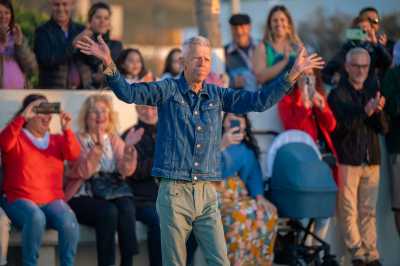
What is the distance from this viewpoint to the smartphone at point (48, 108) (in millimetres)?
8422

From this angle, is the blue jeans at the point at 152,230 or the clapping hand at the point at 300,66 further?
the blue jeans at the point at 152,230

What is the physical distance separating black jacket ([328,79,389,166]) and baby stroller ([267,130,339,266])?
0.44 meters

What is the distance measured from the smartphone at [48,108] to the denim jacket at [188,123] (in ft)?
5.66

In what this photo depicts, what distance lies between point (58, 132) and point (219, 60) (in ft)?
7.19

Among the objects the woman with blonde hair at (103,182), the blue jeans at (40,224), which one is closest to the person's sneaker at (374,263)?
the woman with blonde hair at (103,182)

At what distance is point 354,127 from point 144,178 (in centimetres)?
220

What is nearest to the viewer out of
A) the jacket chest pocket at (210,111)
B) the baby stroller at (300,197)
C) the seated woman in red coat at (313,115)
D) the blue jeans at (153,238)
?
the jacket chest pocket at (210,111)

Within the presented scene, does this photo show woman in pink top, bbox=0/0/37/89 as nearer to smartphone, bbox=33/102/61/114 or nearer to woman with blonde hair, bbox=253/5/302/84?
smartphone, bbox=33/102/61/114

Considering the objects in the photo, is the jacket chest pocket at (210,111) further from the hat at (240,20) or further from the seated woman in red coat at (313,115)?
the hat at (240,20)

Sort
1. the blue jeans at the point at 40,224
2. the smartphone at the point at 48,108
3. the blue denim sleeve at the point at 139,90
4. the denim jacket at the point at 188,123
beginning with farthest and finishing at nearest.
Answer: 1. the smartphone at the point at 48,108
2. the blue jeans at the point at 40,224
3. the denim jacket at the point at 188,123
4. the blue denim sleeve at the point at 139,90

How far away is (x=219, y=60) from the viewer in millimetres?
10633

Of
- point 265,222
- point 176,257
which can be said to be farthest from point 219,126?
point 265,222

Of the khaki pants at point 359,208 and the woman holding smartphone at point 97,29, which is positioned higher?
the woman holding smartphone at point 97,29

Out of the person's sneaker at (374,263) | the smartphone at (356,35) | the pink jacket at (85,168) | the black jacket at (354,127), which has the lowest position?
the person's sneaker at (374,263)
